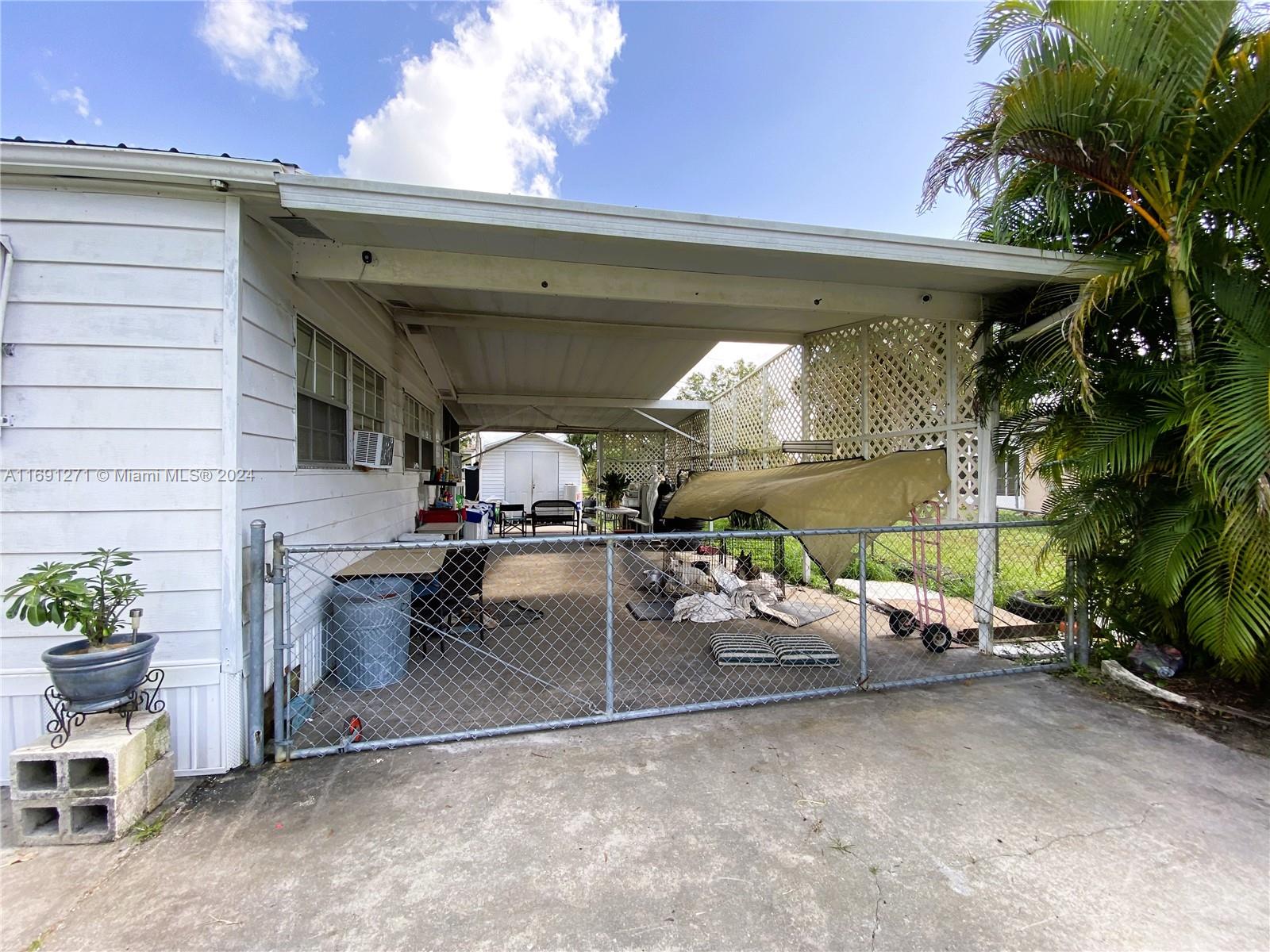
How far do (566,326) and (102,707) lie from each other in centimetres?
443

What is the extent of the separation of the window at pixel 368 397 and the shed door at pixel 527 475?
543 inches

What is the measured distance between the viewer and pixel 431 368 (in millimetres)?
7445

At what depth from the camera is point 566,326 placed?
17.8 ft

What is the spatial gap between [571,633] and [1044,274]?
15.2ft

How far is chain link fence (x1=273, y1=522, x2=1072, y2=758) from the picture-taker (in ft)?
9.78

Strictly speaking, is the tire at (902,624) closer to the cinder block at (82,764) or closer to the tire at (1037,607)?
the tire at (1037,607)

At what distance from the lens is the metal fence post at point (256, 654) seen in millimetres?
2459

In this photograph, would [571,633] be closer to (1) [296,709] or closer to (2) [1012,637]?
(1) [296,709]

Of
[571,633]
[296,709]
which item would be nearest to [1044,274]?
[571,633]

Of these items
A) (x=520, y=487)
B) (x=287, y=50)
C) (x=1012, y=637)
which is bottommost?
(x=1012, y=637)

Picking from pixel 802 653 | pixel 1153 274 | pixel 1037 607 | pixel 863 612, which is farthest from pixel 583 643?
pixel 1153 274

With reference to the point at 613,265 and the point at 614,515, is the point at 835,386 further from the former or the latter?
the point at 614,515

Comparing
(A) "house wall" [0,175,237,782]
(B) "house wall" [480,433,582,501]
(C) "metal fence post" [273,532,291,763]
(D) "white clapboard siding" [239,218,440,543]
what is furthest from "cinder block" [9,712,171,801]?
(B) "house wall" [480,433,582,501]

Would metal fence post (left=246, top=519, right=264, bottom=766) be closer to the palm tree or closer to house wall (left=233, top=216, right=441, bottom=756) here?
house wall (left=233, top=216, right=441, bottom=756)
